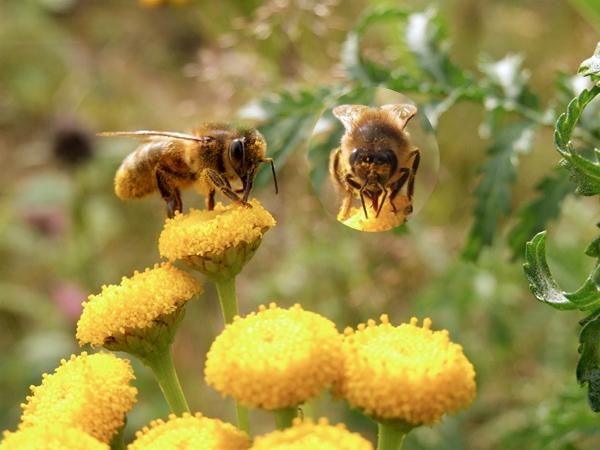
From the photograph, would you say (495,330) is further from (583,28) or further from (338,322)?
Answer: (583,28)

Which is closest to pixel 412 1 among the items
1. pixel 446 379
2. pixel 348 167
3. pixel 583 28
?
pixel 583 28

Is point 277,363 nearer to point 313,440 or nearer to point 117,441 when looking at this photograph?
point 313,440

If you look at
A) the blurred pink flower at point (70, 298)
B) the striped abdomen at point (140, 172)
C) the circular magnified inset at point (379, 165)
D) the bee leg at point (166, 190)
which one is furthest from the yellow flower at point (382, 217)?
the blurred pink flower at point (70, 298)

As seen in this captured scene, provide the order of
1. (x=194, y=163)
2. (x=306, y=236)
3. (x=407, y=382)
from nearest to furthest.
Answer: (x=407, y=382)
(x=194, y=163)
(x=306, y=236)

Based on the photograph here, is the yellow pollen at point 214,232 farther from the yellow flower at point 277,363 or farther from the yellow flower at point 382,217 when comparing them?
the yellow flower at point 277,363

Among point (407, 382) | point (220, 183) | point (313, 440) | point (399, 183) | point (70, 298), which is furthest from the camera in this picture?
point (70, 298)

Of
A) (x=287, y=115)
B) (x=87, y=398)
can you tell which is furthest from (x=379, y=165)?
(x=287, y=115)
